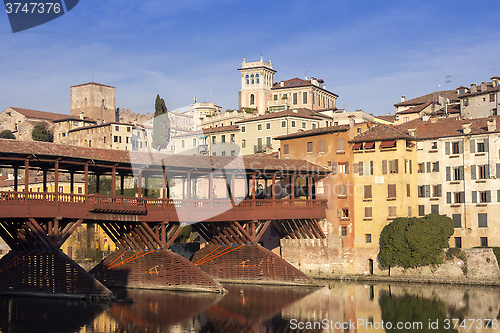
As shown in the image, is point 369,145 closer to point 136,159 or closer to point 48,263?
point 136,159

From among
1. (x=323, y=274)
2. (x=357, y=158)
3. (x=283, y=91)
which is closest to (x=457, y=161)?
(x=357, y=158)

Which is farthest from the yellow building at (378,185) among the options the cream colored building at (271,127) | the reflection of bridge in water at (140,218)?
the cream colored building at (271,127)

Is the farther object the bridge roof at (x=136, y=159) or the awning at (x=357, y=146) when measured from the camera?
the awning at (x=357, y=146)

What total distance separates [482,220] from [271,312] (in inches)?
873

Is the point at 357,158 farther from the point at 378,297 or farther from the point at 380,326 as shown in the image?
the point at 380,326

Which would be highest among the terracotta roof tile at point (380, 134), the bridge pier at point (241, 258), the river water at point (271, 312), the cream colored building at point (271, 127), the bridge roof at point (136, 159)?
the cream colored building at point (271, 127)

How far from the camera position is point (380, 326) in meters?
34.2

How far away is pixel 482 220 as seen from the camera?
4984cm

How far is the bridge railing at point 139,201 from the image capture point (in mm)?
35188

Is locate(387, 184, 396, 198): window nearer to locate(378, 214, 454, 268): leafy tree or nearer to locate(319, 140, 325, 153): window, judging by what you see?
locate(378, 214, 454, 268): leafy tree

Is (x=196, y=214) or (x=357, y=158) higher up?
(x=357, y=158)

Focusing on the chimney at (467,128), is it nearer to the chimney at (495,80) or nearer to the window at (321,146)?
the window at (321,146)

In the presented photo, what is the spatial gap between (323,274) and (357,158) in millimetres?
10773

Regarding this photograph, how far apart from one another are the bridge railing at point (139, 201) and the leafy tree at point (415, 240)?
6.98m
